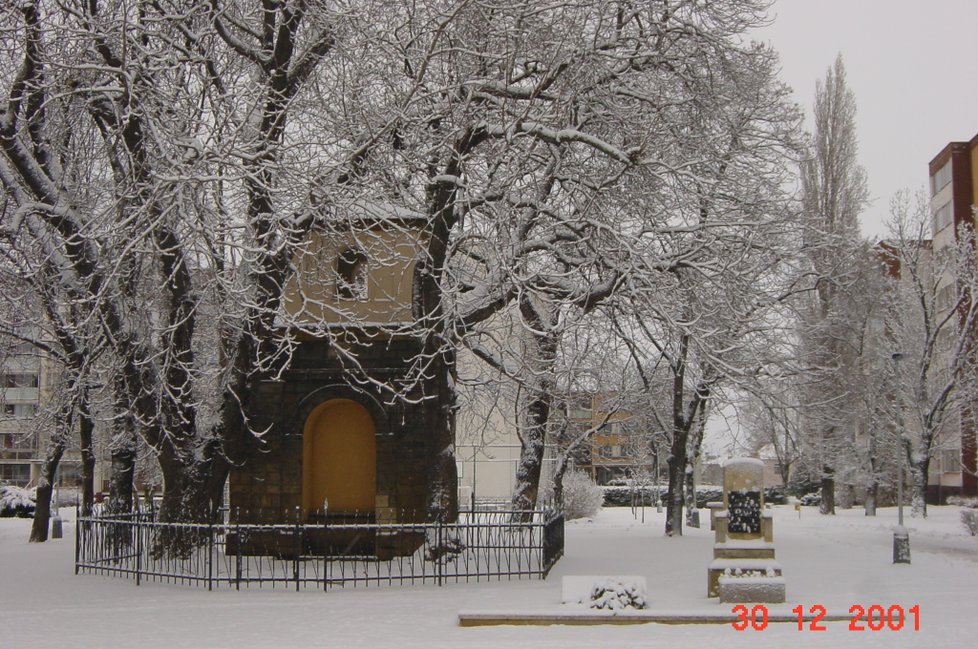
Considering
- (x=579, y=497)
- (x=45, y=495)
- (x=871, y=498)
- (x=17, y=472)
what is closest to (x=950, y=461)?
(x=871, y=498)

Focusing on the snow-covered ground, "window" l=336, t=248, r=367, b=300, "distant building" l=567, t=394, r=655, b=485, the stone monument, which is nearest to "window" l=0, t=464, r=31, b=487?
"distant building" l=567, t=394, r=655, b=485

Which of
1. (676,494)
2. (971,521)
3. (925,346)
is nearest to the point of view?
(676,494)

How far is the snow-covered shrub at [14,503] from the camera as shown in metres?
44.0

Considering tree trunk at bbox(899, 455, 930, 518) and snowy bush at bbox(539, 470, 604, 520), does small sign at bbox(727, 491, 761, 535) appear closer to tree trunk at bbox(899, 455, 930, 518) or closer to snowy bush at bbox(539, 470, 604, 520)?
snowy bush at bbox(539, 470, 604, 520)

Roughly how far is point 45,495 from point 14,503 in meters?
14.2

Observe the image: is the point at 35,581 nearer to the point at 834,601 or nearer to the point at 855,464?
the point at 834,601

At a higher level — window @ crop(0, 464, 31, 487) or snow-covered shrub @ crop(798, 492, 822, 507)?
window @ crop(0, 464, 31, 487)

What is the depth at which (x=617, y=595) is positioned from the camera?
14836 millimetres

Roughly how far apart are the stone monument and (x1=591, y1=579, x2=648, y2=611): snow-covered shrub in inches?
63.4

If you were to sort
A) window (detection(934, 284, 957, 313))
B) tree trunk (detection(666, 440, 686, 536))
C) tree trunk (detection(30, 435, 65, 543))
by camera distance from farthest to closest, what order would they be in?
window (detection(934, 284, 957, 313))
tree trunk (detection(666, 440, 686, 536))
tree trunk (detection(30, 435, 65, 543))

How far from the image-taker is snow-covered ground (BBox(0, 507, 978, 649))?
13125 millimetres

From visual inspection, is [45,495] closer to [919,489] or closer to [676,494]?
[676,494]

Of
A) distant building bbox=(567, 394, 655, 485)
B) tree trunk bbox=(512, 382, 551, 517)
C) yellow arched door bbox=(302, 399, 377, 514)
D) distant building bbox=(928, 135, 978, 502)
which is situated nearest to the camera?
yellow arched door bbox=(302, 399, 377, 514)

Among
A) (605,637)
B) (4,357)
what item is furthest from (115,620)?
(4,357)
